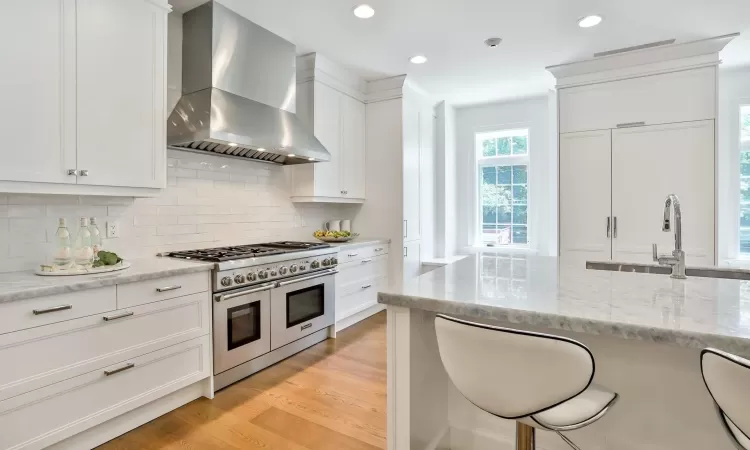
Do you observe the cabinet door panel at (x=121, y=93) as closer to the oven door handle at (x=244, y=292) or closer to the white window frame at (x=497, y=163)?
the oven door handle at (x=244, y=292)

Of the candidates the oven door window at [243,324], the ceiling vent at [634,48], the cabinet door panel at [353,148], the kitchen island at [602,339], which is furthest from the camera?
the cabinet door panel at [353,148]

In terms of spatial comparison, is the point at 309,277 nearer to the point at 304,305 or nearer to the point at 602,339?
the point at 304,305

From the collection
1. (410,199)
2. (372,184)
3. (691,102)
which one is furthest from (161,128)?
(691,102)

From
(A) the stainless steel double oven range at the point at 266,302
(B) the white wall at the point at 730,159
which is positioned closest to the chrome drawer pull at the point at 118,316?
(A) the stainless steel double oven range at the point at 266,302

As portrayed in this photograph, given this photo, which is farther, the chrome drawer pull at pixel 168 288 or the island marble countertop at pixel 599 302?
the chrome drawer pull at pixel 168 288

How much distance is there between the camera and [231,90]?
2.89m

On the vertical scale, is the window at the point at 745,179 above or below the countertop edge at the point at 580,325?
above

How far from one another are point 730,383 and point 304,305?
9.16 ft

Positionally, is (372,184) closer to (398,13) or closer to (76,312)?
(398,13)

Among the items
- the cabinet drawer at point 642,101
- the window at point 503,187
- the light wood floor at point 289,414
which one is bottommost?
the light wood floor at point 289,414

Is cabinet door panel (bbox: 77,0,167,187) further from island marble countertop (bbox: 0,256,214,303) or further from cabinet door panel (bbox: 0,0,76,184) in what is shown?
island marble countertop (bbox: 0,256,214,303)

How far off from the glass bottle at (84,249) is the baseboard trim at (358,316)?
7.18ft

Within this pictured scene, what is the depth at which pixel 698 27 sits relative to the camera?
313cm

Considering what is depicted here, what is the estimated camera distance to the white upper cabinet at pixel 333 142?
381cm
